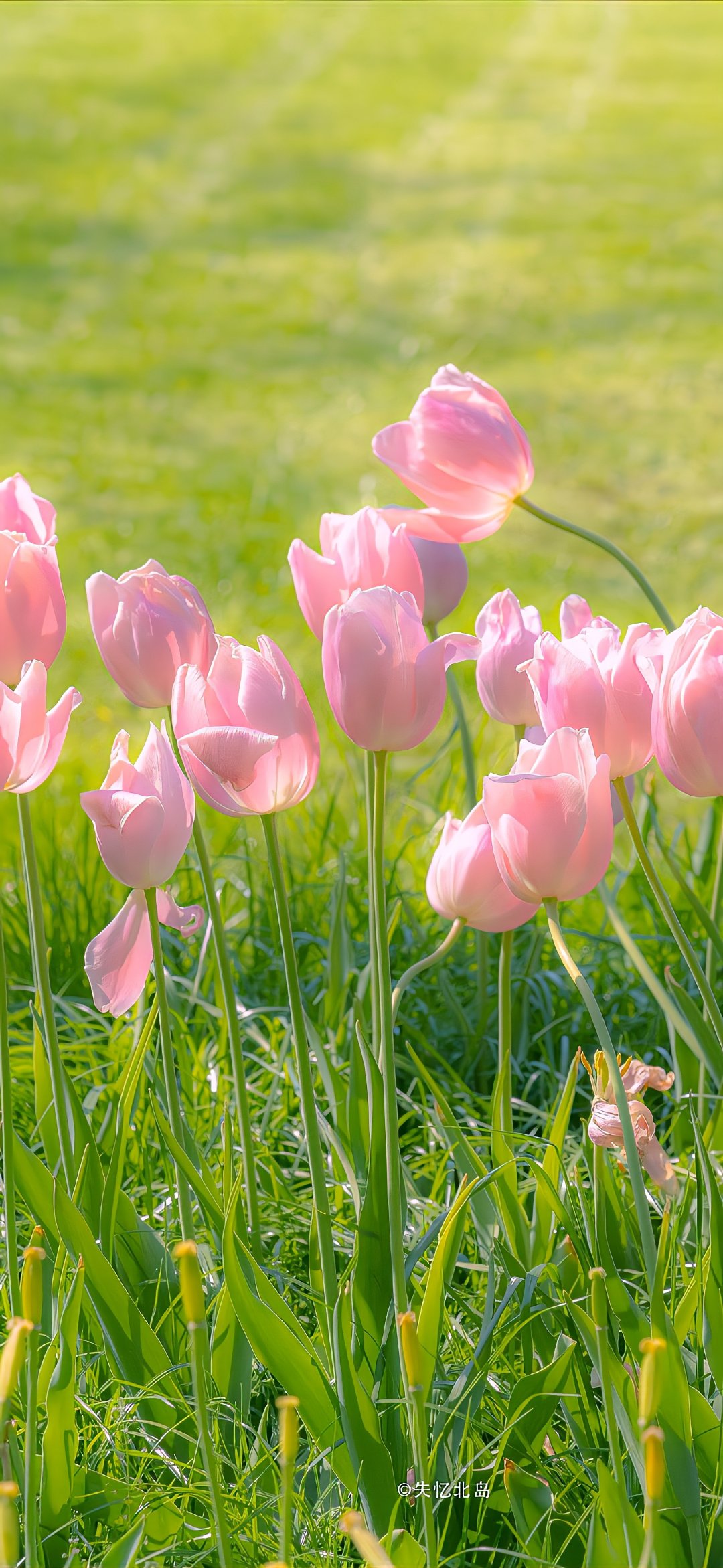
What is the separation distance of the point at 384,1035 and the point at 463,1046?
35.2 inches

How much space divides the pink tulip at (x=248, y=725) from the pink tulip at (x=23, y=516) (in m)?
0.27

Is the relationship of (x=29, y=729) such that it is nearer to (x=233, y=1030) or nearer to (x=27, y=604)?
(x=27, y=604)

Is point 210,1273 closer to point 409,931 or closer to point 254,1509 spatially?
point 254,1509

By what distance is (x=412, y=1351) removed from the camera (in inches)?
28.4

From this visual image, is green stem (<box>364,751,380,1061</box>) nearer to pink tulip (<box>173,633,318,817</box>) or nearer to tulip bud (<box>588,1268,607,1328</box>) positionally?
pink tulip (<box>173,633,318,817</box>)

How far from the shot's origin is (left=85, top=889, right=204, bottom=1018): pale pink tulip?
3.74 ft

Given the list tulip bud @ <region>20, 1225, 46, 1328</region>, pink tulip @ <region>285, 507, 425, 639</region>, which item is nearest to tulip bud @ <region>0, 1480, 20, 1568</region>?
tulip bud @ <region>20, 1225, 46, 1328</region>

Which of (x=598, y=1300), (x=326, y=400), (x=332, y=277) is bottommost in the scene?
(x=326, y=400)

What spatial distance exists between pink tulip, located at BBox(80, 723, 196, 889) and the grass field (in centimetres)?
32

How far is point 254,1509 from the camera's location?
102 centimetres

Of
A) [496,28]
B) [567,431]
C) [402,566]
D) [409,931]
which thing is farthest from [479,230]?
[402,566]

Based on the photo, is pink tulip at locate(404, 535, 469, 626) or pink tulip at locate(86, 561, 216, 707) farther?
pink tulip at locate(404, 535, 469, 626)

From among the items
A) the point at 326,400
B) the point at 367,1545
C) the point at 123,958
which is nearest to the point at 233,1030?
the point at 123,958

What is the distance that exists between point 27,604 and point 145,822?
9.2 inches
